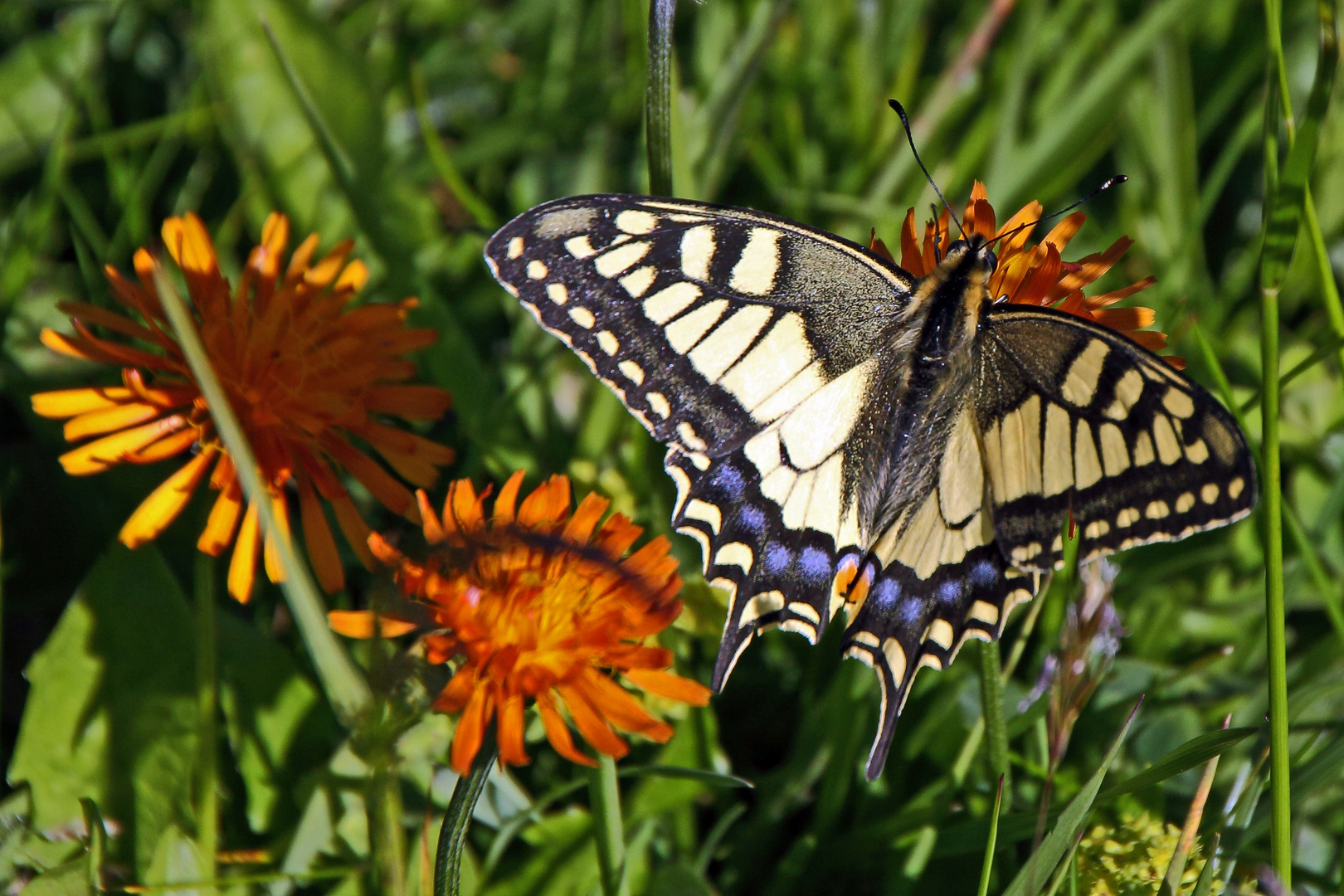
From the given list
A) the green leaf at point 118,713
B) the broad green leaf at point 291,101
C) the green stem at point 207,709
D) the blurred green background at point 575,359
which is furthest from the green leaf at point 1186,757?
the broad green leaf at point 291,101

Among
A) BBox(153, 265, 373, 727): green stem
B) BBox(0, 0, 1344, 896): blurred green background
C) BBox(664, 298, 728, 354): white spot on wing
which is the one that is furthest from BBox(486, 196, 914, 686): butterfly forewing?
BBox(153, 265, 373, 727): green stem

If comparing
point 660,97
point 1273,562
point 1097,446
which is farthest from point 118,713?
point 1273,562

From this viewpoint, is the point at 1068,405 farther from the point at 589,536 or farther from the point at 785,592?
the point at 589,536

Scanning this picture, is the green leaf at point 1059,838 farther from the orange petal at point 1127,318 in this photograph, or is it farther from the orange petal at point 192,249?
the orange petal at point 192,249

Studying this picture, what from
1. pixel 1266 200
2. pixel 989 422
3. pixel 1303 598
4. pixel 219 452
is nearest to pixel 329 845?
pixel 219 452

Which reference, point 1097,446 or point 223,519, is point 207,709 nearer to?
point 223,519
